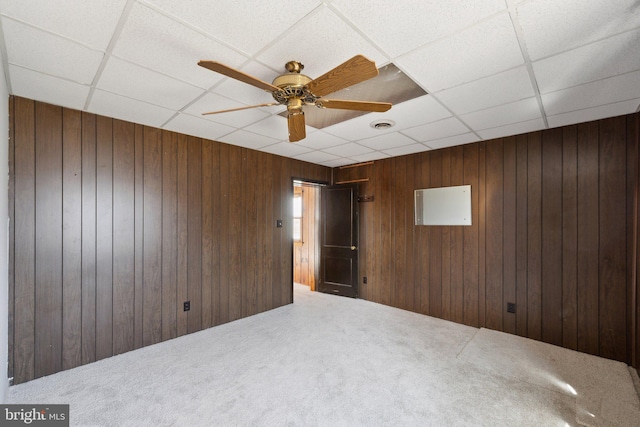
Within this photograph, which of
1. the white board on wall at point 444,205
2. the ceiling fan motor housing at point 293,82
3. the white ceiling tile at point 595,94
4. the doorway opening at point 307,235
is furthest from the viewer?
the doorway opening at point 307,235

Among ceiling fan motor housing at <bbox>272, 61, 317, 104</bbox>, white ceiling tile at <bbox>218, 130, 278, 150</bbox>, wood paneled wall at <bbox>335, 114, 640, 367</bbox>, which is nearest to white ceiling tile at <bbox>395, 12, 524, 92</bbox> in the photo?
ceiling fan motor housing at <bbox>272, 61, 317, 104</bbox>

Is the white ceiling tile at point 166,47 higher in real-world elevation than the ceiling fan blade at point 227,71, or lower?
higher

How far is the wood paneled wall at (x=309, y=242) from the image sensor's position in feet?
18.4

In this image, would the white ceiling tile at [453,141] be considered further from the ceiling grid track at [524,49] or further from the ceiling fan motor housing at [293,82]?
the ceiling fan motor housing at [293,82]

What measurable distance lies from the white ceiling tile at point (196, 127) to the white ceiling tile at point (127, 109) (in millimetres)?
109

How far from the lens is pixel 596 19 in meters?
1.46

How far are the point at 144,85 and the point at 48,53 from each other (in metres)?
0.54

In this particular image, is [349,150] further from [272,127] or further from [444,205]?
[444,205]

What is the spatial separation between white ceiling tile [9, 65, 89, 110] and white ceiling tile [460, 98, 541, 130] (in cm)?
352

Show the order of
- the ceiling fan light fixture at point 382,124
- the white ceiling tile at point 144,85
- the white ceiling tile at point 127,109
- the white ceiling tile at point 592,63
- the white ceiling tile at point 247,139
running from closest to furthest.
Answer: the white ceiling tile at point 592,63 < the white ceiling tile at point 144,85 < the white ceiling tile at point 127,109 < the ceiling fan light fixture at point 382,124 < the white ceiling tile at point 247,139

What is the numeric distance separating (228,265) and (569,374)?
388 cm

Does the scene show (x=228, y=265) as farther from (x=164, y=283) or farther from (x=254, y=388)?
(x=254, y=388)

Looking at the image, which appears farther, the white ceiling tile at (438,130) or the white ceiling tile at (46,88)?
the white ceiling tile at (438,130)

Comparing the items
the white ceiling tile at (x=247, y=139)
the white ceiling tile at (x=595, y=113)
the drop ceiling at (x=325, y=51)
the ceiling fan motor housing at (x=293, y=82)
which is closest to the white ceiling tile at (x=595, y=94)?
the drop ceiling at (x=325, y=51)
